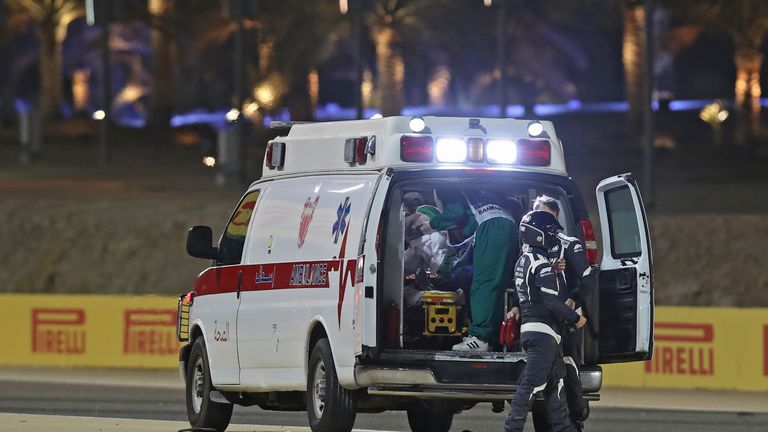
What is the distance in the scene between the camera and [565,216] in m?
12.3

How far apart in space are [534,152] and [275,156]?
7.59ft

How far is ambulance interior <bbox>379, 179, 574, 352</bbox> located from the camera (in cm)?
1167

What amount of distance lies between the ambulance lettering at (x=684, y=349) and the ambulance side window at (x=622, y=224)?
9.63m

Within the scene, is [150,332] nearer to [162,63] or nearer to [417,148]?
[417,148]

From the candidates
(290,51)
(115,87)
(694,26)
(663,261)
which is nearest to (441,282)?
(663,261)

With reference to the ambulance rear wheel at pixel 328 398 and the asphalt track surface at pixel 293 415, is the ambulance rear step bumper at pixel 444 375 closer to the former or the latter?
the ambulance rear wheel at pixel 328 398

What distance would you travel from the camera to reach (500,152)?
Result: 40.4 feet

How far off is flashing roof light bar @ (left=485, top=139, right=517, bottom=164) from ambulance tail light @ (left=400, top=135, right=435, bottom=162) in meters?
0.42

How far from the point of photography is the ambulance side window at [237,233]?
45.6 feet

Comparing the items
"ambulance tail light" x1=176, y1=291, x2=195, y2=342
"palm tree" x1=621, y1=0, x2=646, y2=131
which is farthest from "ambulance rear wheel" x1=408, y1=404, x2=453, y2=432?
"palm tree" x1=621, y1=0, x2=646, y2=131

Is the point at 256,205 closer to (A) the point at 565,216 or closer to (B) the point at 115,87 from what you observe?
(A) the point at 565,216

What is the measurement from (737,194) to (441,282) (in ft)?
89.9

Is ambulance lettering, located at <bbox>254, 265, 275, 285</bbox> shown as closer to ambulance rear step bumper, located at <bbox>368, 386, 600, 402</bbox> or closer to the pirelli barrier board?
ambulance rear step bumper, located at <bbox>368, 386, 600, 402</bbox>

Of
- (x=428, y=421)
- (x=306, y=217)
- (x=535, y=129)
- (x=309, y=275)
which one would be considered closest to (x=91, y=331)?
(x=428, y=421)
